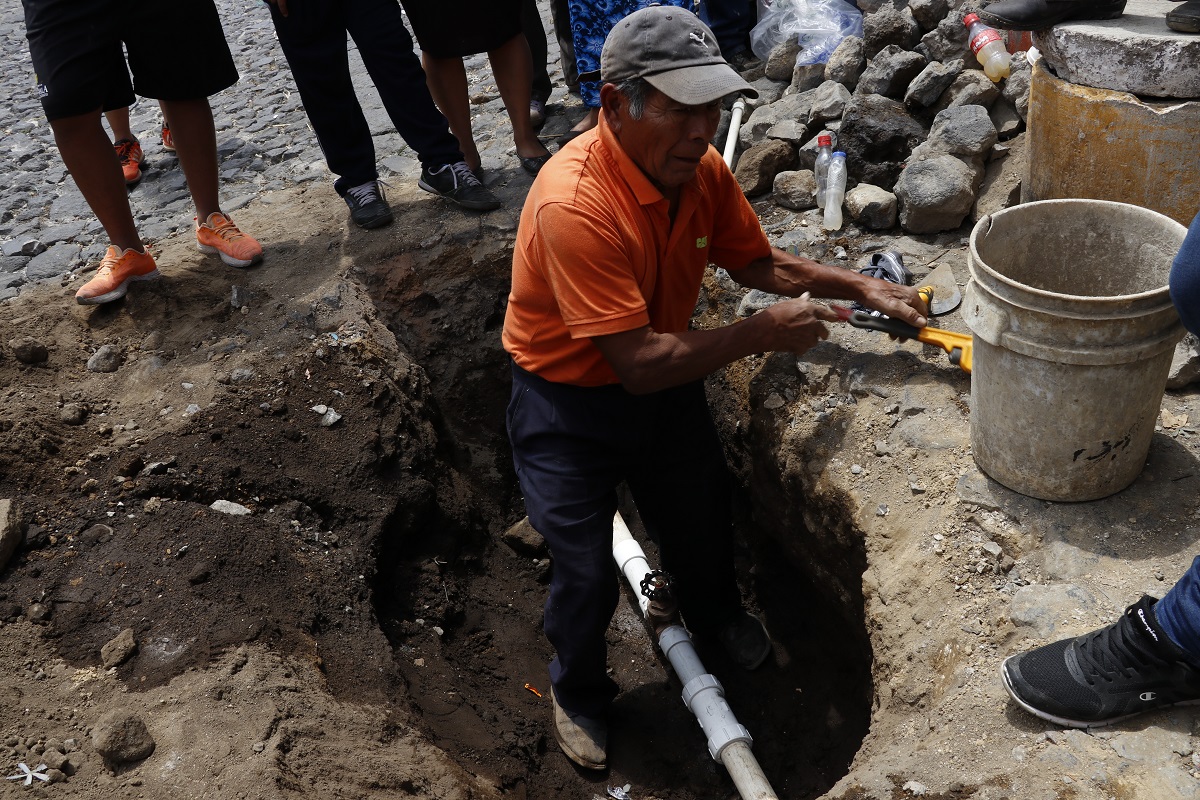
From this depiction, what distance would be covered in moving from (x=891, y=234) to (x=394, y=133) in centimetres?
328

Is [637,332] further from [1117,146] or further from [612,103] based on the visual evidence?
[1117,146]

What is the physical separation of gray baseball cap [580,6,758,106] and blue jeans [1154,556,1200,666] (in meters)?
1.53

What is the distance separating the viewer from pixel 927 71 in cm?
409

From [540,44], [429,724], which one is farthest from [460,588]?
[540,44]

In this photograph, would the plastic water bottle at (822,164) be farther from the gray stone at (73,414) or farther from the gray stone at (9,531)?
the gray stone at (9,531)

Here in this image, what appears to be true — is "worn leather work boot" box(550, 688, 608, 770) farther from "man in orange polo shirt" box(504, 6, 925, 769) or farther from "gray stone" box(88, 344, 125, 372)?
"gray stone" box(88, 344, 125, 372)

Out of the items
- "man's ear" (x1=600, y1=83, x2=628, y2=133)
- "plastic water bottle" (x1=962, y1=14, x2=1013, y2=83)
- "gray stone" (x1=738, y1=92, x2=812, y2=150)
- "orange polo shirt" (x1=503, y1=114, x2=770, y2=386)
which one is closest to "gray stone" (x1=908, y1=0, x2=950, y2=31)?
"plastic water bottle" (x1=962, y1=14, x2=1013, y2=83)

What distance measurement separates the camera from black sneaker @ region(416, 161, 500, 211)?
4410 millimetres

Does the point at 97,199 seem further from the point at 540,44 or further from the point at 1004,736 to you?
the point at 1004,736

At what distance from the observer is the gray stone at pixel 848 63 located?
458 centimetres

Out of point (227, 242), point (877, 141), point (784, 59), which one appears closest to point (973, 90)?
point (877, 141)

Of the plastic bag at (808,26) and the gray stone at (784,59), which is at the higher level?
the plastic bag at (808,26)

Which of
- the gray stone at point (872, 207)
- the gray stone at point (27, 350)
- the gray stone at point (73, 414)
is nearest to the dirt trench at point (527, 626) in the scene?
the gray stone at point (872, 207)

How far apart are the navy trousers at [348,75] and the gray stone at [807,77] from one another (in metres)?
1.92
